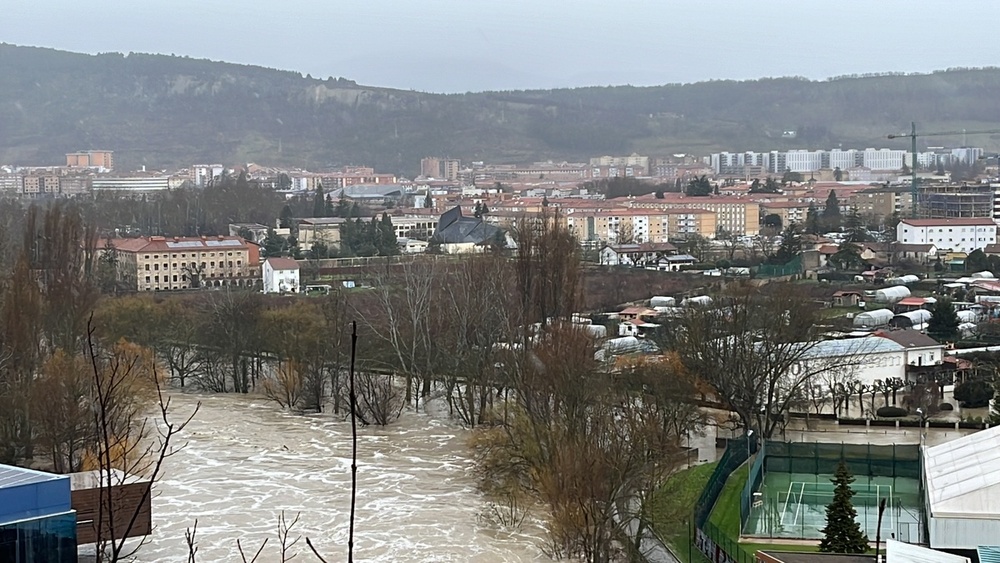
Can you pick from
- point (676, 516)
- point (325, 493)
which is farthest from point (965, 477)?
point (325, 493)

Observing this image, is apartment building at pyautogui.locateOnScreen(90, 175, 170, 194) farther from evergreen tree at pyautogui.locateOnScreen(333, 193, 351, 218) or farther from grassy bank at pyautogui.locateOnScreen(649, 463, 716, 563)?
grassy bank at pyautogui.locateOnScreen(649, 463, 716, 563)

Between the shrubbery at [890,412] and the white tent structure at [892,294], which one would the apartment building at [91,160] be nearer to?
the white tent structure at [892,294]

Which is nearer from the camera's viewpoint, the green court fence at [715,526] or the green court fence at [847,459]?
the green court fence at [715,526]

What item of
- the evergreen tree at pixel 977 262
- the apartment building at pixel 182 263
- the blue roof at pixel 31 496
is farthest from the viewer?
the evergreen tree at pixel 977 262

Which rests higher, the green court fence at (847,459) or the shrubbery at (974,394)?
the green court fence at (847,459)

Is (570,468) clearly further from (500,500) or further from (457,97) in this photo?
(457,97)

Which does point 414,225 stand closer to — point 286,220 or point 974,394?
point 286,220

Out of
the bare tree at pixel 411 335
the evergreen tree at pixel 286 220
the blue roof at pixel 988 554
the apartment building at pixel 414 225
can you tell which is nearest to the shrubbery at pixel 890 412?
the bare tree at pixel 411 335
